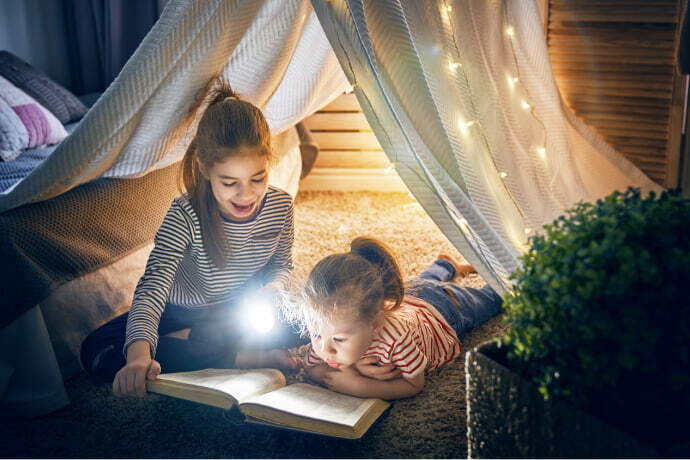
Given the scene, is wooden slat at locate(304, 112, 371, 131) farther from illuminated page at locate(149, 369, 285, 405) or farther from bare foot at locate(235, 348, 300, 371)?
illuminated page at locate(149, 369, 285, 405)

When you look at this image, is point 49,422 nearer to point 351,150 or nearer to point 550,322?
point 550,322

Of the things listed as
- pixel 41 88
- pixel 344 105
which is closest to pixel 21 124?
pixel 41 88

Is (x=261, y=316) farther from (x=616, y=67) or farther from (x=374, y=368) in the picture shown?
(x=616, y=67)

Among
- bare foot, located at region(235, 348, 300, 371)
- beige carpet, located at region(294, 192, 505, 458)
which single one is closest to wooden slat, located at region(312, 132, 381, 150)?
beige carpet, located at region(294, 192, 505, 458)

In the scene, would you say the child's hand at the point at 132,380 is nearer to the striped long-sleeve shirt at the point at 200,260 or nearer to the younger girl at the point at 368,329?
the striped long-sleeve shirt at the point at 200,260

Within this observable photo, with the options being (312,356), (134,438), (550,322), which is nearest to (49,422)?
(134,438)

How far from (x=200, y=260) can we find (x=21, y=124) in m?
1.06

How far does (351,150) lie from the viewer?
3217 mm

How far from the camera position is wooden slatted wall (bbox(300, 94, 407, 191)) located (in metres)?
3.15

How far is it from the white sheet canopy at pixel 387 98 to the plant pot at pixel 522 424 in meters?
0.30

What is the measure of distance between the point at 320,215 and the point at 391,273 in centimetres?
142

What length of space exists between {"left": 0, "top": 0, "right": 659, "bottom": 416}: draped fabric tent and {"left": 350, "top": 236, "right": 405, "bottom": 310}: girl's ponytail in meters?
0.15

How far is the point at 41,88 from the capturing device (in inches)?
104

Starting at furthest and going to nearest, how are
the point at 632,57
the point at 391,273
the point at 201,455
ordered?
the point at 632,57 < the point at 391,273 < the point at 201,455
